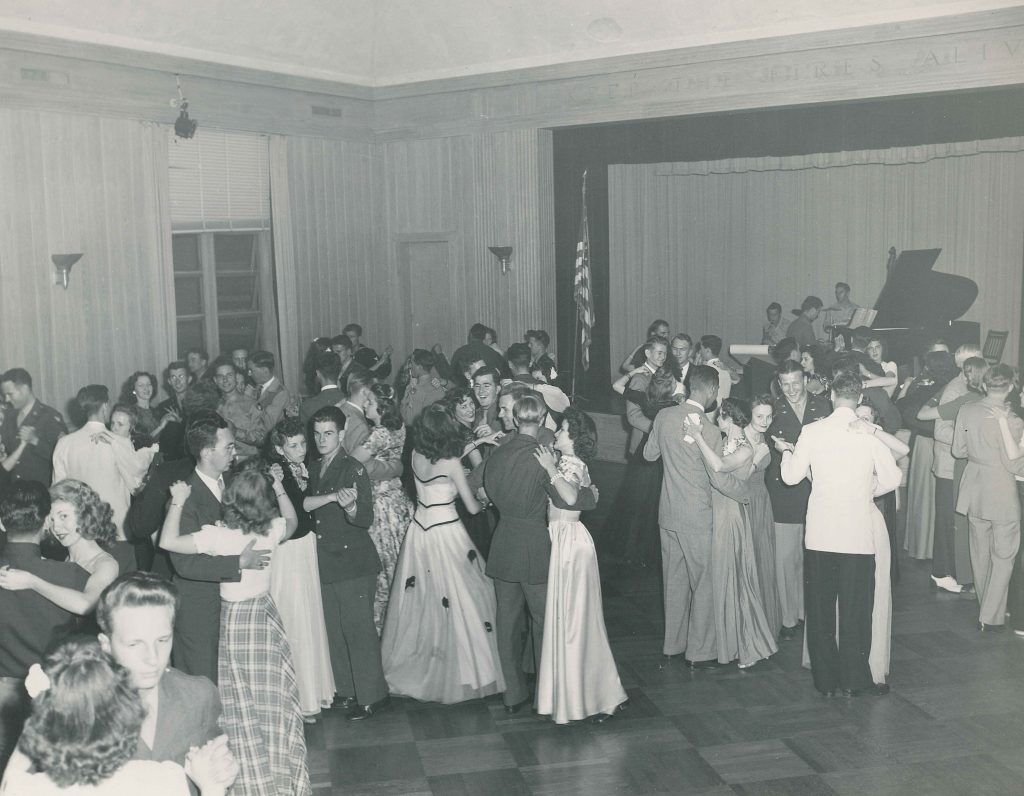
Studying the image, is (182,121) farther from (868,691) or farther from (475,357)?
(868,691)

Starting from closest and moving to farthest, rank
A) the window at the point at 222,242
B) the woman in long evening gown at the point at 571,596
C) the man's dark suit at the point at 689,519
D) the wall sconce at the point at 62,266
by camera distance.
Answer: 1. the woman in long evening gown at the point at 571,596
2. the man's dark suit at the point at 689,519
3. the wall sconce at the point at 62,266
4. the window at the point at 222,242

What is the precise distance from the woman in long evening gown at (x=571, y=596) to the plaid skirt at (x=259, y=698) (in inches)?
54.8

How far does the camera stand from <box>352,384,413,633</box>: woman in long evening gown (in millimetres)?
5852

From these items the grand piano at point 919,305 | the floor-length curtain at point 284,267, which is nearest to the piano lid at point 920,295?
the grand piano at point 919,305

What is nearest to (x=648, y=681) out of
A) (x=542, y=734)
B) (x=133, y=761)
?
(x=542, y=734)

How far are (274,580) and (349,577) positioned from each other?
35 cm

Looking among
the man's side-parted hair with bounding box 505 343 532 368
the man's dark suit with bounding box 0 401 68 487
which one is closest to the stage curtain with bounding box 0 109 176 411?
the man's dark suit with bounding box 0 401 68 487

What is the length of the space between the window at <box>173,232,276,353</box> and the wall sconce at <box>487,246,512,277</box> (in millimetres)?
2470

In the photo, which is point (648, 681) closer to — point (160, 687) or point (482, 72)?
point (160, 687)

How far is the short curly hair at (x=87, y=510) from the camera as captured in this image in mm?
3926

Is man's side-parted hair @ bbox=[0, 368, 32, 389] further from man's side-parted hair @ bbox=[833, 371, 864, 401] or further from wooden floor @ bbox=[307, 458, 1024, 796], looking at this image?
man's side-parted hair @ bbox=[833, 371, 864, 401]

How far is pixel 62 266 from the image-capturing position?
30.3ft

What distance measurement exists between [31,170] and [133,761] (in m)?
7.94

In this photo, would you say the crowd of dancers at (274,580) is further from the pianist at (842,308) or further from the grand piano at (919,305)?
the pianist at (842,308)
